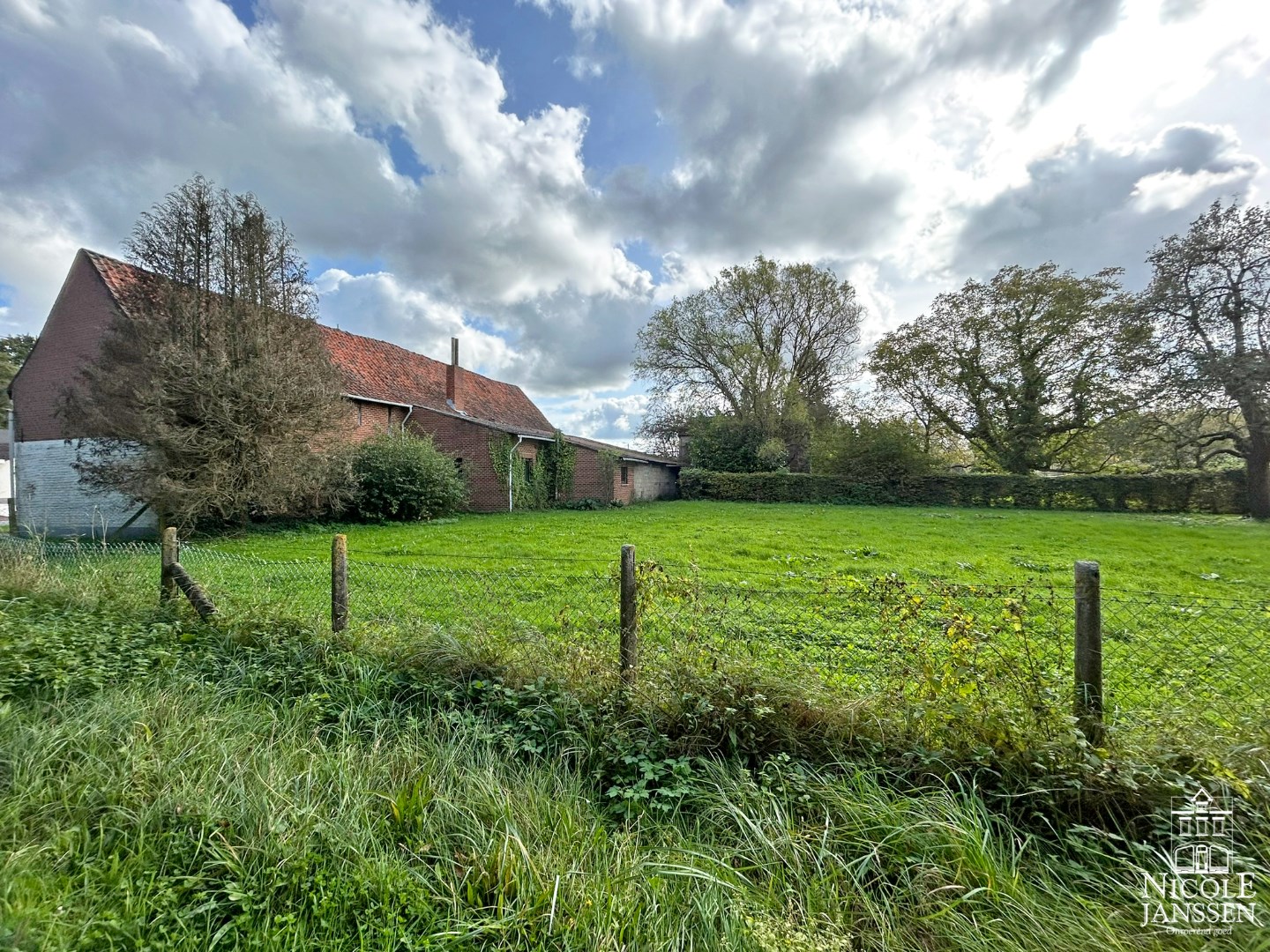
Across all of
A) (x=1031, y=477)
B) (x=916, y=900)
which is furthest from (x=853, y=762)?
(x=1031, y=477)

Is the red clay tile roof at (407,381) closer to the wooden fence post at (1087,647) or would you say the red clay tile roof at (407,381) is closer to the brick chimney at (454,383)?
the brick chimney at (454,383)

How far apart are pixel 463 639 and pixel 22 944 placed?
2296mm

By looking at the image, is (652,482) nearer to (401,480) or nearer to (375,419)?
(375,419)

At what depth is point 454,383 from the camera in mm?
24297

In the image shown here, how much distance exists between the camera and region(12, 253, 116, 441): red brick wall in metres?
15.3

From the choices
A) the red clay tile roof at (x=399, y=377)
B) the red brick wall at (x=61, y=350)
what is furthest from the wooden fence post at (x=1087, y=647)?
the red brick wall at (x=61, y=350)

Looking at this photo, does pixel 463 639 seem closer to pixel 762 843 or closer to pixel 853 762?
pixel 762 843

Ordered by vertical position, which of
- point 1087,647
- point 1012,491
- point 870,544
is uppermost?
point 1012,491

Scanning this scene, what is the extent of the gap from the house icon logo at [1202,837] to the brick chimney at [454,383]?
80.5 ft

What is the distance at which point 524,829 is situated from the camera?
232cm

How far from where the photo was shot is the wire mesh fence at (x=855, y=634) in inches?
103

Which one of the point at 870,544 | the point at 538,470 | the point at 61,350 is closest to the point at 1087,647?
the point at 870,544

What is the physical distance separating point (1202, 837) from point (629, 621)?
271 centimetres

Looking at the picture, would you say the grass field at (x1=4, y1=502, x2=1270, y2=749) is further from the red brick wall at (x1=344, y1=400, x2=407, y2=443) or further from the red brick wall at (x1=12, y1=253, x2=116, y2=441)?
the red brick wall at (x1=12, y1=253, x2=116, y2=441)
